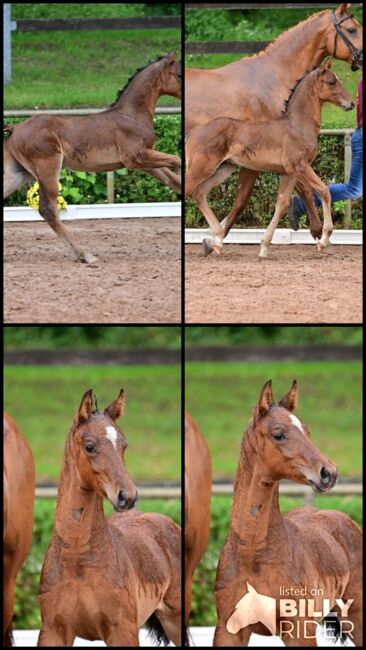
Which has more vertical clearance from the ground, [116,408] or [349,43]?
[349,43]

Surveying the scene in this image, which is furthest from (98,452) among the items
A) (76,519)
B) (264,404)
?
(264,404)

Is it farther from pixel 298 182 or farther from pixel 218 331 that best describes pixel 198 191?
pixel 218 331

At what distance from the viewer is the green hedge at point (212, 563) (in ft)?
26.4

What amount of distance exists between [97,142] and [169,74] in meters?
0.50

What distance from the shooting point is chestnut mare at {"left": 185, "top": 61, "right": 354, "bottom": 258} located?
748 centimetres

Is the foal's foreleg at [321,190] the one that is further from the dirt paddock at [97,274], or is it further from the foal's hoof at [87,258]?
the foal's hoof at [87,258]

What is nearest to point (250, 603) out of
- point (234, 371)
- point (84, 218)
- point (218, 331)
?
point (84, 218)

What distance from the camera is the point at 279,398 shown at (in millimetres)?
11273

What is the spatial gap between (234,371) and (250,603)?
6.18 m

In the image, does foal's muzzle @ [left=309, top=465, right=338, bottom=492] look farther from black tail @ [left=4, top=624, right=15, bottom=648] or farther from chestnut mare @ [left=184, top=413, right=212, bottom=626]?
black tail @ [left=4, top=624, right=15, bottom=648]

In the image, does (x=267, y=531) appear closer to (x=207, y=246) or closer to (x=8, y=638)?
(x=8, y=638)

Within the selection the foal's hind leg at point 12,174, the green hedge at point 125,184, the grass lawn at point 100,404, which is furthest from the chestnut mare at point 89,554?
the grass lawn at point 100,404

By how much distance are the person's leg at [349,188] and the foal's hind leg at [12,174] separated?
1.42 metres

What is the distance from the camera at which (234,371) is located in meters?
12.6
